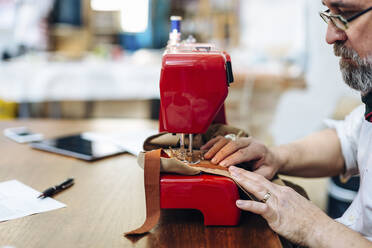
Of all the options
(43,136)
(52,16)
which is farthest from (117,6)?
(43,136)

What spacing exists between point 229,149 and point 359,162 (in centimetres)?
42

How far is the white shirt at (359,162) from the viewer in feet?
3.12

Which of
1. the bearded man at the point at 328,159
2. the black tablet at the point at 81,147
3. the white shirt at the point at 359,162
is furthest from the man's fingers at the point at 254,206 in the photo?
the black tablet at the point at 81,147

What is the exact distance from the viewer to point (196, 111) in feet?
2.79

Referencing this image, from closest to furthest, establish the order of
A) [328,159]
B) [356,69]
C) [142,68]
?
1. [356,69]
2. [328,159]
3. [142,68]

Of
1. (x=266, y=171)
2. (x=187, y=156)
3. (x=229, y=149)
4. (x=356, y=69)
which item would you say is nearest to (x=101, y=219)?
(x=187, y=156)

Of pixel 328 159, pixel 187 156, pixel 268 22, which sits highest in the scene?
pixel 268 22

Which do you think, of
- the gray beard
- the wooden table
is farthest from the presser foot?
the gray beard

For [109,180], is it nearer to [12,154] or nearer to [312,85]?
[12,154]

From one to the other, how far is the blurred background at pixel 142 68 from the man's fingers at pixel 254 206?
1025 mm

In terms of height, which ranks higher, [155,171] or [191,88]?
[191,88]

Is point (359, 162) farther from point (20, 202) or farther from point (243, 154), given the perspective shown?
point (20, 202)

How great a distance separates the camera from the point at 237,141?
100 centimetres

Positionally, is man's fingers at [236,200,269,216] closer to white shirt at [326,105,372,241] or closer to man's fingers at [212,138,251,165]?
man's fingers at [212,138,251,165]
